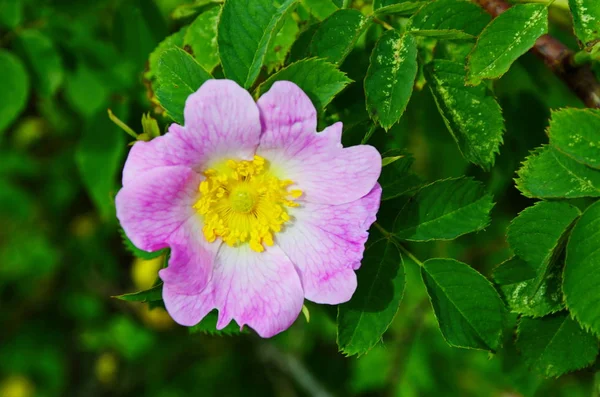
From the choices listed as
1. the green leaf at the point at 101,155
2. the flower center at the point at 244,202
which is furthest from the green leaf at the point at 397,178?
the green leaf at the point at 101,155

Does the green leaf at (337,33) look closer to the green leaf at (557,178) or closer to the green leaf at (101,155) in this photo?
the green leaf at (557,178)

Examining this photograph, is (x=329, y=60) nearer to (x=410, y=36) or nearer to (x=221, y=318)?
(x=410, y=36)

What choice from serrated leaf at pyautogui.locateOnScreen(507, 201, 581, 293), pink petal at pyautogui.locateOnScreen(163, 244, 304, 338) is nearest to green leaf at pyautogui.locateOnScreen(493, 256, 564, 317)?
serrated leaf at pyautogui.locateOnScreen(507, 201, 581, 293)

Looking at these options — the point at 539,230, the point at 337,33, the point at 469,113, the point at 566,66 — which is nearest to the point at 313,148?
the point at 337,33

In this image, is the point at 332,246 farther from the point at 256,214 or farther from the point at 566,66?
the point at 566,66

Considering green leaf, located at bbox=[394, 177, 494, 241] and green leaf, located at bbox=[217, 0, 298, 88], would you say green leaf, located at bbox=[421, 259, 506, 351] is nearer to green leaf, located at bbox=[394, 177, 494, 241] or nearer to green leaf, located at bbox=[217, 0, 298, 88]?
green leaf, located at bbox=[394, 177, 494, 241]

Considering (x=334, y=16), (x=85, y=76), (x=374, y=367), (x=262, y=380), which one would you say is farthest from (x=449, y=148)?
(x=262, y=380)

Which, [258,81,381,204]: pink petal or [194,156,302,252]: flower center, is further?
[194,156,302,252]: flower center
